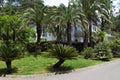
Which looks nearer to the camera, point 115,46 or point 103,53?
point 103,53

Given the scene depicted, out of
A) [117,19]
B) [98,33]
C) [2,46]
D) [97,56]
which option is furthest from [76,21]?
[117,19]

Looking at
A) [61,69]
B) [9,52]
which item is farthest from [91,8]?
[9,52]

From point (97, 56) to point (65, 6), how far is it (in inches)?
294

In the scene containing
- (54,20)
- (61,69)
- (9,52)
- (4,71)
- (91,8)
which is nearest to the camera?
(9,52)

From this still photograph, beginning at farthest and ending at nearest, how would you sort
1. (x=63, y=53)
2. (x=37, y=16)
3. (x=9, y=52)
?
1. (x=37, y=16)
2. (x=63, y=53)
3. (x=9, y=52)

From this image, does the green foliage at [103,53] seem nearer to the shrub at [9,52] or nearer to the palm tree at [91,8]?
the palm tree at [91,8]

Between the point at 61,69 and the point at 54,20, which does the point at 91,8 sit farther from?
the point at 61,69

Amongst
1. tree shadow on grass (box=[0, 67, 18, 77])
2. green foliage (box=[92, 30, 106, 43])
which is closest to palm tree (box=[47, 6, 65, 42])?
green foliage (box=[92, 30, 106, 43])

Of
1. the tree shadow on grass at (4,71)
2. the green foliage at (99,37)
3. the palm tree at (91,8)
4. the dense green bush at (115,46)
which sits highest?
the palm tree at (91,8)

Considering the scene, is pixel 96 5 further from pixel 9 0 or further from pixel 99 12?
pixel 9 0

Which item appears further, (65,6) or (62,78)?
(65,6)

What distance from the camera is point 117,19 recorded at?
64188mm

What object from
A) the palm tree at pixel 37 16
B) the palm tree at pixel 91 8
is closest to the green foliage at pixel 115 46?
the palm tree at pixel 91 8

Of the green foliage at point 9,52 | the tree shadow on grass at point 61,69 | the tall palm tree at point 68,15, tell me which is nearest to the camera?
the green foliage at point 9,52
